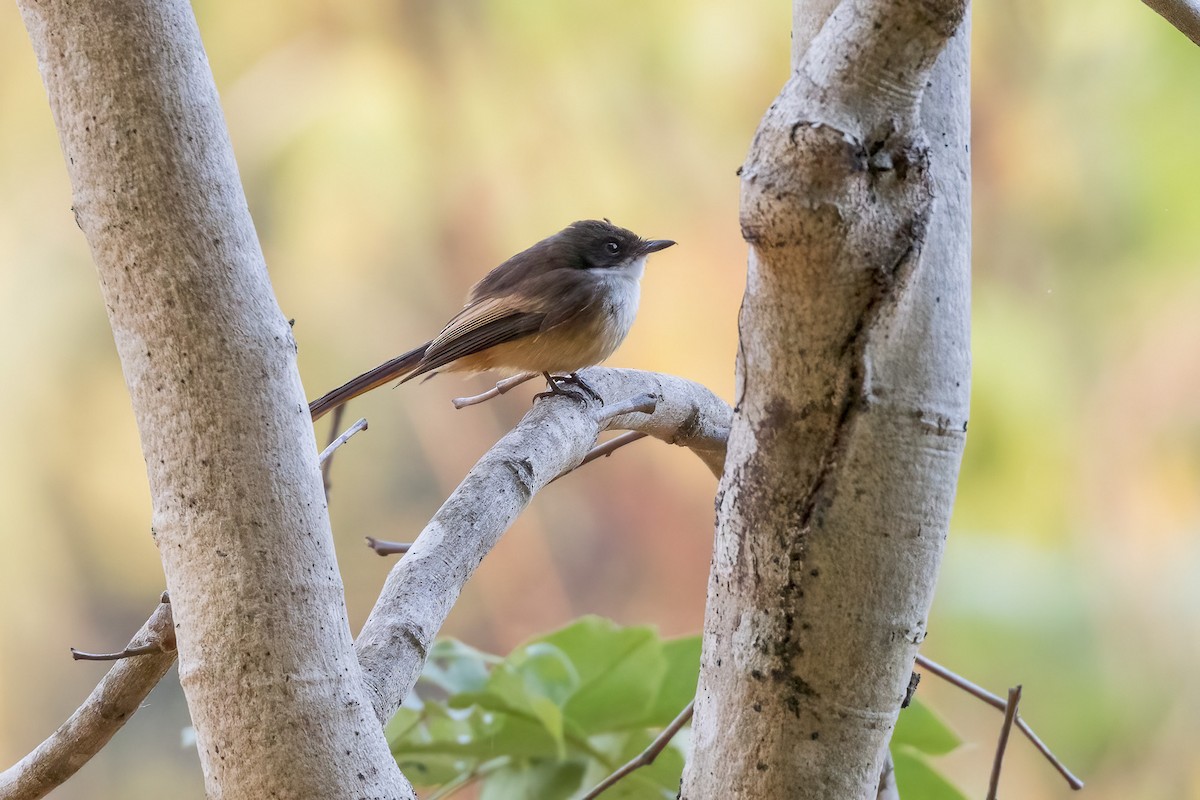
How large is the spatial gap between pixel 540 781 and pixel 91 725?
1.86 ft

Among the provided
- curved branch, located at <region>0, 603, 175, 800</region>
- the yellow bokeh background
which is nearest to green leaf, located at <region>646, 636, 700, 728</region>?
curved branch, located at <region>0, 603, 175, 800</region>

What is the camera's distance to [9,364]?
1825mm

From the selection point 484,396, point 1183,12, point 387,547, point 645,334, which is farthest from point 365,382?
point 645,334

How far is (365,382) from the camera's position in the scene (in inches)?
39.4

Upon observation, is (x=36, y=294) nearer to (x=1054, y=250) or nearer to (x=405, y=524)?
(x=405, y=524)

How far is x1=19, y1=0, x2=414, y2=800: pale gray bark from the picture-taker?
412mm

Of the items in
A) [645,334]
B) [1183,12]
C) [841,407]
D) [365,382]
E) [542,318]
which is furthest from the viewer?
[645,334]

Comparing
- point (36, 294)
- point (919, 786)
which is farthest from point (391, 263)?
point (919, 786)

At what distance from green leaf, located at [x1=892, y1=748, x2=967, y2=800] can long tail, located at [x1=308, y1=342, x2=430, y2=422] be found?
1.91 ft

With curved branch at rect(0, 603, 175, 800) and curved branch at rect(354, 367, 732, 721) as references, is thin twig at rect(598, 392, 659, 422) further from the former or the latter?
curved branch at rect(0, 603, 175, 800)

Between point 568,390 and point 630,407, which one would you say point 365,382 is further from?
point 630,407

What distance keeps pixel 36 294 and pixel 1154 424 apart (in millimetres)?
1939

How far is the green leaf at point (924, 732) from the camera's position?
2.88 ft

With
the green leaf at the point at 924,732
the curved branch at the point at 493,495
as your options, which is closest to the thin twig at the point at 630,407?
the curved branch at the point at 493,495
